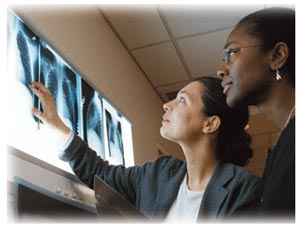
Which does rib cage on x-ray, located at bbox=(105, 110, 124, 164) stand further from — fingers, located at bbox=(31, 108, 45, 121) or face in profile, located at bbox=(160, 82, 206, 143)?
fingers, located at bbox=(31, 108, 45, 121)

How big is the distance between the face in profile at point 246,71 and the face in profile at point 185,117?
379mm

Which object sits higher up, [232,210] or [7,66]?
[7,66]

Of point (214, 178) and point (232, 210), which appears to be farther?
point (214, 178)

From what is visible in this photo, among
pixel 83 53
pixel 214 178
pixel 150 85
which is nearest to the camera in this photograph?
pixel 214 178

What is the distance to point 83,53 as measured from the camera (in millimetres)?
2195

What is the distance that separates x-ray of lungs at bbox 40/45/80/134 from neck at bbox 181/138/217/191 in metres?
0.51

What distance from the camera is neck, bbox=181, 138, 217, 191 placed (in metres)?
1.58

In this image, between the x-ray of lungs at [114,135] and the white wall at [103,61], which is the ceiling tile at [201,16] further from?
the x-ray of lungs at [114,135]

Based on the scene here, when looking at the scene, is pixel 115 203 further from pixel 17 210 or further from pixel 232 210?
pixel 232 210

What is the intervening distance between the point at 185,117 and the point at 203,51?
1727mm

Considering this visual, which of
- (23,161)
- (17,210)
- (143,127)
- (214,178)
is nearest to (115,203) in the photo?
(17,210)

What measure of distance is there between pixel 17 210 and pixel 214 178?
708 millimetres

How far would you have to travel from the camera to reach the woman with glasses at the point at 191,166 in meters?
1.45

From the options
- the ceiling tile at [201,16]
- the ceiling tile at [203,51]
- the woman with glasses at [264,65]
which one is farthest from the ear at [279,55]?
the ceiling tile at [203,51]
